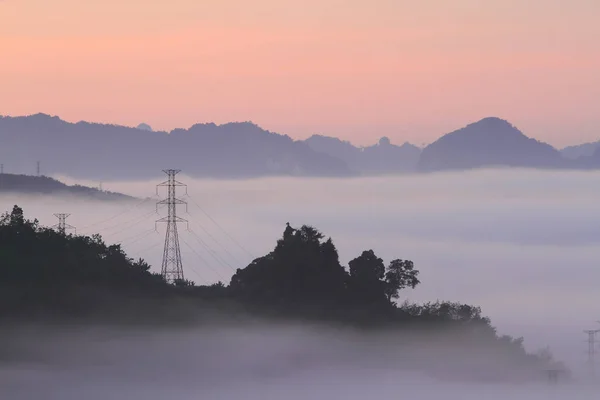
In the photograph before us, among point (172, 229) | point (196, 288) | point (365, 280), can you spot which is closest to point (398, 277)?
point (365, 280)

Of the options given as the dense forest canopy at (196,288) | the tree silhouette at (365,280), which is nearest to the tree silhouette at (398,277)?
the dense forest canopy at (196,288)

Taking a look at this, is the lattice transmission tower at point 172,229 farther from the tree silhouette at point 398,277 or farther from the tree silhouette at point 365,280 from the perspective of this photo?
the tree silhouette at point 398,277

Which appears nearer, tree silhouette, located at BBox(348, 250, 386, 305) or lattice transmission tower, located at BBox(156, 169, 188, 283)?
tree silhouette, located at BBox(348, 250, 386, 305)

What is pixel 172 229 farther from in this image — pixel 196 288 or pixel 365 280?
pixel 365 280

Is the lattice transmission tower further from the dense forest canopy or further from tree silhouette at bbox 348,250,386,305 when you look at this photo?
tree silhouette at bbox 348,250,386,305

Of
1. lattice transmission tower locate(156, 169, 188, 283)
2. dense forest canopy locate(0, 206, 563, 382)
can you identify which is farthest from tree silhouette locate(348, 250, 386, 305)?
lattice transmission tower locate(156, 169, 188, 283)

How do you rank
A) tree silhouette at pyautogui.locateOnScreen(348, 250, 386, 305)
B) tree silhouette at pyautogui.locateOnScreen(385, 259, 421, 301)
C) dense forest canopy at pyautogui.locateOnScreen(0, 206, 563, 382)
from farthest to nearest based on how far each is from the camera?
tree silhouette at pyautogui.locateOnScreen(385, 259, 421, 301), tree silhouette at pyautogui.locateOnScreen(348, 250, 386, 305), dense forest canopy at pyautogui.locateOnScreen(0, 206, 563, 382)

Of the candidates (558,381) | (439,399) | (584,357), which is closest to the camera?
(439,399)

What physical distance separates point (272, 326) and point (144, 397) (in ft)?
34.4

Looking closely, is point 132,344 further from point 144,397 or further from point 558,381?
point 558,381

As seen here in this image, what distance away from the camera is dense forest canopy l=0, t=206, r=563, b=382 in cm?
7369

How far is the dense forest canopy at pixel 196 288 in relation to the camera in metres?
73.7

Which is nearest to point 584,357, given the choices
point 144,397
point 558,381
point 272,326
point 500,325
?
point 500,325

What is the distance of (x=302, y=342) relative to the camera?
8094cm
